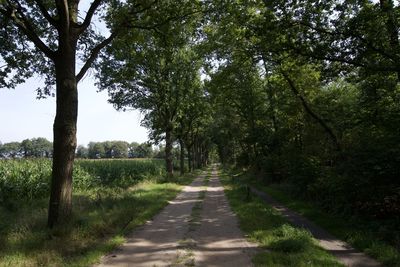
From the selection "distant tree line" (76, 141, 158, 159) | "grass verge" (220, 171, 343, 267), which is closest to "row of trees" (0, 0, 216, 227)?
"grass verge" (220, 171, 343, 267)

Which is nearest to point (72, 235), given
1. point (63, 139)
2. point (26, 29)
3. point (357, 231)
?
point (63, 139)

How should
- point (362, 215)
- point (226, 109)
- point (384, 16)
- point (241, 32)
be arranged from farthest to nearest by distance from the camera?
point (226, 109) < point (241, 32) < point (362, 215) < point (384, 16)

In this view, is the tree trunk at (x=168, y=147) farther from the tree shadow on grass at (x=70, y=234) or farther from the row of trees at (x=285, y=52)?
the tree shadow on grass at (x=70, y=234)

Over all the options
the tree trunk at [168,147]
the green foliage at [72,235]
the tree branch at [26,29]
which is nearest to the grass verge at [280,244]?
the green foliage at [72,235]

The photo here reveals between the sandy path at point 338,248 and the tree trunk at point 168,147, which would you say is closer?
the sandy path at point 338,248

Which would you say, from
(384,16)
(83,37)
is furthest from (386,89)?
(83,37)

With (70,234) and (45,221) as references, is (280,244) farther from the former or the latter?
(45,221)

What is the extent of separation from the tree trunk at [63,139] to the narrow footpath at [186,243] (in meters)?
2.08

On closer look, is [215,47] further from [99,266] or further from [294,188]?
[99,266]

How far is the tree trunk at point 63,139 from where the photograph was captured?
10.3 meters

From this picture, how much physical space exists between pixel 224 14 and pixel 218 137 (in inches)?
2158

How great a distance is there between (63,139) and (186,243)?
4.26 meters

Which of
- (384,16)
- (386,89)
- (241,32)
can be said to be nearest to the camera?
(384,16)

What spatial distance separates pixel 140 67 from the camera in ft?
96.8
